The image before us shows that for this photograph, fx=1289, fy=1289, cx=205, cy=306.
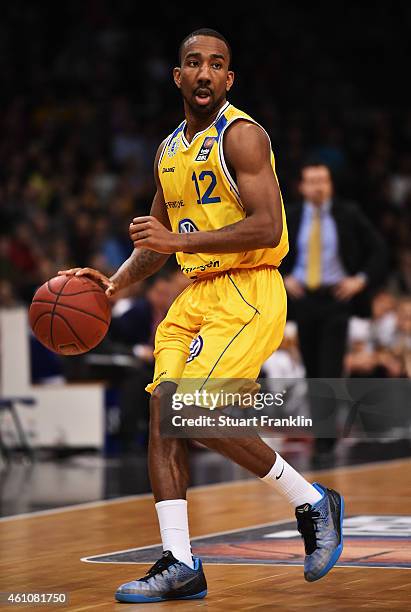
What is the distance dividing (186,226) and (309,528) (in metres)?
1.22

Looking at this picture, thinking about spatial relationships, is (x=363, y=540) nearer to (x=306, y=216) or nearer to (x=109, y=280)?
(x=109, y=280)

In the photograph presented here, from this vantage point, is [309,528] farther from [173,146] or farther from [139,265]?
[173,146]

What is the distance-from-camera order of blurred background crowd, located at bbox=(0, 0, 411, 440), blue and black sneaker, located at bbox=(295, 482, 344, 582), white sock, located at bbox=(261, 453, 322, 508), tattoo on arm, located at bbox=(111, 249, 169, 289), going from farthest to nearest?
1. blurred background crowd, located at bbox=(0, 0, 411, 440)
2. tattoo on arm, located at bbox=(111, 249, 169, 289)
3. white sock, located at bbox=(261, 453, 322, 508)
4. blue and black sneaker, located at bbox=(295, 482, 344, 582)

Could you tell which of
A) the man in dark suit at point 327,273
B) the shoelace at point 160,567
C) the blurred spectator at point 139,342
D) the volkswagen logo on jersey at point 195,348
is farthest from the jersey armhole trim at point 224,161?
the blurred spectator at point 139,342

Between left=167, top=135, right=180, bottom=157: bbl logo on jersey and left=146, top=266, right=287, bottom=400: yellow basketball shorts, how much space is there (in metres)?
0.50

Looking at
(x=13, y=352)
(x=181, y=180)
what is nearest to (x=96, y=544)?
(x=181, y=180)

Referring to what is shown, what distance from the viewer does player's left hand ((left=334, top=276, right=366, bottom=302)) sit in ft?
32.5

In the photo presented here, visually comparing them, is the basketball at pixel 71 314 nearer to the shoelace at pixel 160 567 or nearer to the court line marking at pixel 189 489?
the shoelace at pixel 160 567

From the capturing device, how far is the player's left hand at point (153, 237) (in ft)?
14.9

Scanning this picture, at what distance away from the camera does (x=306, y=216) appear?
1007cm

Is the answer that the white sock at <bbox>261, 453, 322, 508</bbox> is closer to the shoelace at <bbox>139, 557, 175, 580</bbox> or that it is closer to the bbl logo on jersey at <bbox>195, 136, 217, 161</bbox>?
the shoelace at <bbox>139, 557, 175, 580</bbox>

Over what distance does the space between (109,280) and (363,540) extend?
1750 mm

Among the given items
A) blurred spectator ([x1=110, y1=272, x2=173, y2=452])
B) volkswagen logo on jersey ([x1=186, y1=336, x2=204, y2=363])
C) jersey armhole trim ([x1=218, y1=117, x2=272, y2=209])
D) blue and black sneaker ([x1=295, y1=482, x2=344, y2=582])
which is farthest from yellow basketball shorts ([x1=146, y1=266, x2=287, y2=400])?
blurred spectator ([x1=110, y1=272, x2=173, y2=452])

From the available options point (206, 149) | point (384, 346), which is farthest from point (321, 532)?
point (384, 346)
